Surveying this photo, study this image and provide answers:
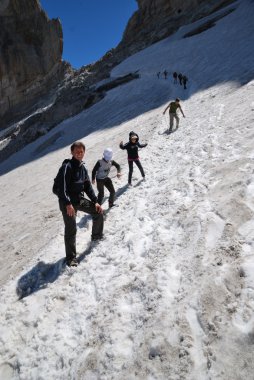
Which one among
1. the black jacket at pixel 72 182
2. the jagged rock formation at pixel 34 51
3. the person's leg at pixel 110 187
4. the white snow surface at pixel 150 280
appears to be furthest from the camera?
the jagged rock formation at pixel 34 51

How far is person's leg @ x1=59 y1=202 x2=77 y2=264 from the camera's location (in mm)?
5723

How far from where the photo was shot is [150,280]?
4.80 m

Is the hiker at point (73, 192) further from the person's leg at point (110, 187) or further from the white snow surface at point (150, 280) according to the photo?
the person's leg at point (110, 187)

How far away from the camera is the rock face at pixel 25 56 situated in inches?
3246

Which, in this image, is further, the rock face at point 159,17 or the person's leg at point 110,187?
the rock face at point 159,17

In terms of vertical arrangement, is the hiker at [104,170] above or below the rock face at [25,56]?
below

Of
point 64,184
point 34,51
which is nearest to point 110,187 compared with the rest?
point 64,184

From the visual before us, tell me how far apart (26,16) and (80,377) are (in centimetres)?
9959

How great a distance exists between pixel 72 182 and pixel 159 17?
7252 cm

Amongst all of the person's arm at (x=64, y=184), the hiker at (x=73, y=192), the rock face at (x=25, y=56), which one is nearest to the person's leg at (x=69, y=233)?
the hiker at (x=73, y=192)

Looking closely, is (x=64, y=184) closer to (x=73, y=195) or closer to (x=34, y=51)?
(x=73, y=195)

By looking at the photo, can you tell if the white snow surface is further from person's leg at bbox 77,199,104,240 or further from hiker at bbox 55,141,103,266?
hiker at bbox 55,141,103,266

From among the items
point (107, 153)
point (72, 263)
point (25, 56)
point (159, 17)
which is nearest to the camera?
point (72, 263)

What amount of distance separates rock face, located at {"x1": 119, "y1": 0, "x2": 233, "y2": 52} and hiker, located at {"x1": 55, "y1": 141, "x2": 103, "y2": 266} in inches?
2312
